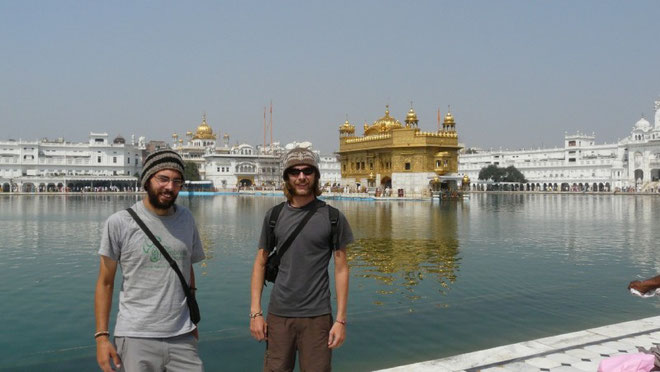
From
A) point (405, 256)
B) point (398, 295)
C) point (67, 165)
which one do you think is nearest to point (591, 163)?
point (67, 165)

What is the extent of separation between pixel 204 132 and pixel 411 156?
64307 mm

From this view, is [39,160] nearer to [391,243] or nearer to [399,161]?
[399,161]

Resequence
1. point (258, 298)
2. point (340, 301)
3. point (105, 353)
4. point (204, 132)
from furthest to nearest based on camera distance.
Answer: point (204, 132)
point (258, 298)
point (340, 301)
point (105, 353)

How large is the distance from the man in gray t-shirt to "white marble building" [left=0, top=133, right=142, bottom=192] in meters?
85.9

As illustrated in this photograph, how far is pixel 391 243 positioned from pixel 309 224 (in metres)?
13.8

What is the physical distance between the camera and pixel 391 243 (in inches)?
682

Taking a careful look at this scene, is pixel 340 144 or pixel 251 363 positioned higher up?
pixel 340 144

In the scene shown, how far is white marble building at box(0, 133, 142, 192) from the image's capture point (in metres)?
83.4

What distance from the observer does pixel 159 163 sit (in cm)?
365


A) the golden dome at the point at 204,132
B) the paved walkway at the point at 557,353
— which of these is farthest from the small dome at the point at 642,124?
the paved walkway at the point at 557,353

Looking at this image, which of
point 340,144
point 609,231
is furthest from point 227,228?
point 340,144

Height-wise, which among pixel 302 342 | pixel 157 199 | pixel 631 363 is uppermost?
pixel 157 199

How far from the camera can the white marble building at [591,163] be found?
281 ft

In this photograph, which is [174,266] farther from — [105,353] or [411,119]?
[411,119]
